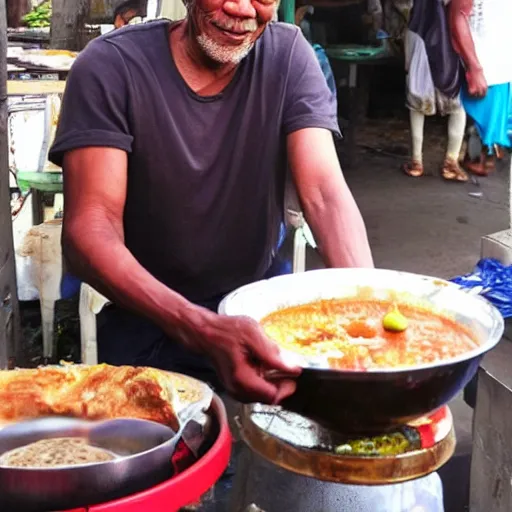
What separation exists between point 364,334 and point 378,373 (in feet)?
0.85

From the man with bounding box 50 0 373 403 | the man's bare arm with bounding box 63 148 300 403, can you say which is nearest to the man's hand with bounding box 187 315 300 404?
the man's bare arm with bounding box 63 148 300 403

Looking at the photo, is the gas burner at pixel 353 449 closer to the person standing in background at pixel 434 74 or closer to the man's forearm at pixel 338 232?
the man's forearm at pixel 338 232

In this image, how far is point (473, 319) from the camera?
1360 mm

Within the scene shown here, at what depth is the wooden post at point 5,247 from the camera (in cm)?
245

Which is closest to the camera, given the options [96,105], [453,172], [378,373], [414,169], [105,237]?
[378,373]

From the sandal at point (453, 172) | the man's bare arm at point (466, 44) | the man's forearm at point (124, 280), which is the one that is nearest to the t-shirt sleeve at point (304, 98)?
the man's forearm at point (124, 280)

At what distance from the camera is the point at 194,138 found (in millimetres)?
1821

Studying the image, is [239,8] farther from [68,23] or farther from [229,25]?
[68,23]

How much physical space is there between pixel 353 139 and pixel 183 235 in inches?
249

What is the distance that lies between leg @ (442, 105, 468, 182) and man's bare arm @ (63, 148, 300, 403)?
566 centimetres

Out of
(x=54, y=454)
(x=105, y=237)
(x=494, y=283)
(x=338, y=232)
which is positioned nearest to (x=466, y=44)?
(x=494, y=283)

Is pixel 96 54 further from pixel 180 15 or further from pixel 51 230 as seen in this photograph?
pixel 180 15

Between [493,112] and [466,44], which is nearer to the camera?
[466,44]

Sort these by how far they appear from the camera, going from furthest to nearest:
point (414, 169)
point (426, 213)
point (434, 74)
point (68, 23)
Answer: point (414, 169)
point (434, 74)
point (426, 213)
point (68, 23)
